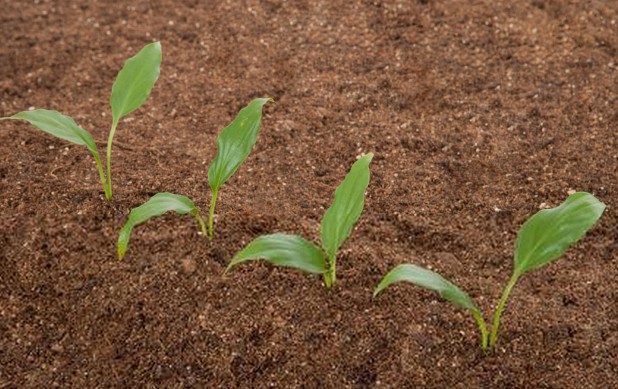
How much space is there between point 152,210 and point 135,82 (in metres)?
0.36

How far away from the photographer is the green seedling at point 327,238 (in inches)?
57.7

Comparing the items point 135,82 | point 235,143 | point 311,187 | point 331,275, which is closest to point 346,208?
point 331,275

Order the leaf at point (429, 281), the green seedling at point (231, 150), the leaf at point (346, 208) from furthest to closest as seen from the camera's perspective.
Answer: the green seedling at point (231, 150), the leaf at point (346, 208), the leaf at point (429, 281)

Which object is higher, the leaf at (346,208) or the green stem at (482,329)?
the leaf at (346,208)

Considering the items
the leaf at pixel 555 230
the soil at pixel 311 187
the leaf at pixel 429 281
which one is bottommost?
the soil at pixel 311 187

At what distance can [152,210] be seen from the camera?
5.14 ft

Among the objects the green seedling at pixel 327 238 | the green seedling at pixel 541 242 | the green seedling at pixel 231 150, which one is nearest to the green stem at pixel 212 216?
the green seedling at pixel 231 150

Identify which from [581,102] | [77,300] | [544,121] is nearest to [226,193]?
[77,300]

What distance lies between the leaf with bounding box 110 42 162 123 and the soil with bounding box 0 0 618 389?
204 millimetres

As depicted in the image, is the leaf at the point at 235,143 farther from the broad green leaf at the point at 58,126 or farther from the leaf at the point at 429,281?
the leaf at the point at 429,281

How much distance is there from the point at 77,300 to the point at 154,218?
0.86 ft

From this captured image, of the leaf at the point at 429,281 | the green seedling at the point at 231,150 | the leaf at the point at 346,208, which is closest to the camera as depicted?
the leaf at the point at 429,281

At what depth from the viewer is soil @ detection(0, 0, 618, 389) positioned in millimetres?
1555

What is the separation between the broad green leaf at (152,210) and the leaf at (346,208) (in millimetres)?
295
